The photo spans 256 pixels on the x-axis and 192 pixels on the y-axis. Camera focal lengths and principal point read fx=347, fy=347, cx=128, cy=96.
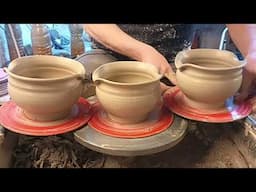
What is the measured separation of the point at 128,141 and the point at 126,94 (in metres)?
0.12

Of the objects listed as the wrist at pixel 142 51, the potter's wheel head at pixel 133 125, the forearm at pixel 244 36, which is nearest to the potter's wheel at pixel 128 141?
the potter's wheel head at pixel 133 125

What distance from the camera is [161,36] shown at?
141cm

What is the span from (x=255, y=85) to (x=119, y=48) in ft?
1.63

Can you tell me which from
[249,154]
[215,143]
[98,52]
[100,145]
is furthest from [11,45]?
[249,154]

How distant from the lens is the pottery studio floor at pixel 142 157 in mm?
973

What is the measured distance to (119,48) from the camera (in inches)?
50.9

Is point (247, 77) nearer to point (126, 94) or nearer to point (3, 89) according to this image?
point (126, 94)

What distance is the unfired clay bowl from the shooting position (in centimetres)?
93

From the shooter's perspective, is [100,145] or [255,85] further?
[255,85]

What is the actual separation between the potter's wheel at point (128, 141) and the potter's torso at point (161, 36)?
1.62 feet

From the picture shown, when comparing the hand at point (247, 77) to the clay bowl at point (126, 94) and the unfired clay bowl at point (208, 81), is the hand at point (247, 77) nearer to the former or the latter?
the unfired clay bowl at point (208, 81)

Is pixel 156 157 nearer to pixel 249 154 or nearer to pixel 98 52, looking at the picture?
pixel 249 154

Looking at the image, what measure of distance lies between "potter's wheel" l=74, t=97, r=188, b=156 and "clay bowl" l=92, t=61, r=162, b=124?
0.18 ft

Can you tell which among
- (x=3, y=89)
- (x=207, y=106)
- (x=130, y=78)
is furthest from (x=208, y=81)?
(x=3, y=89)
